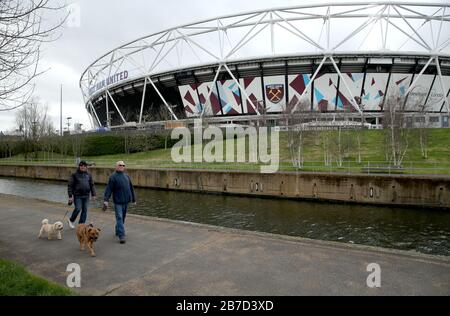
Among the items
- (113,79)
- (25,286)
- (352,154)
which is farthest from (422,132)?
(113,79)

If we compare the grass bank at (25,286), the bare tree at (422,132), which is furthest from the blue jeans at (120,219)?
the bare tree at (422,132)

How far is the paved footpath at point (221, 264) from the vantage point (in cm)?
433

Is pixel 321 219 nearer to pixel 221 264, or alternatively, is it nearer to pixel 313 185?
pixel 313 185

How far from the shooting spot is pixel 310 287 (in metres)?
4.32

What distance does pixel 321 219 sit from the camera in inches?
573

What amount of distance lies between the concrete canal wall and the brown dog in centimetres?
1533

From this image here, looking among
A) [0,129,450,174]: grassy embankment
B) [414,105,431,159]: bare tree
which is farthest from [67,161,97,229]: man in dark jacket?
[414,105,431,159]: bare tree

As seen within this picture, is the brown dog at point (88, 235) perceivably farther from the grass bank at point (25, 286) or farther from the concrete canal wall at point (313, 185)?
the concrete canal wall at point (313, 185)

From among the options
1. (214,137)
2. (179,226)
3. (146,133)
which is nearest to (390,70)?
(214,137)

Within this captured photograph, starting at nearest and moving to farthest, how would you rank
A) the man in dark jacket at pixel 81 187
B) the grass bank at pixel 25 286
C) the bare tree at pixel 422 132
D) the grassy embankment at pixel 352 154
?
the grass bank at pixel 25 286
the man in dark jacket at pixel 81 187
the grassy embankment at pixel 352 154
the bare tree at pixel 422 132

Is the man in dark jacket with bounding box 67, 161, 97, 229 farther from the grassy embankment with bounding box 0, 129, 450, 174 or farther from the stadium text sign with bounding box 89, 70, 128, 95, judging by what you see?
the stadium text sign with bounding box 89, 70, 128, 95

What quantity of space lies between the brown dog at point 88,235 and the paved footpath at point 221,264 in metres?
0.17

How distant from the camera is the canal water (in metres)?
11.6
